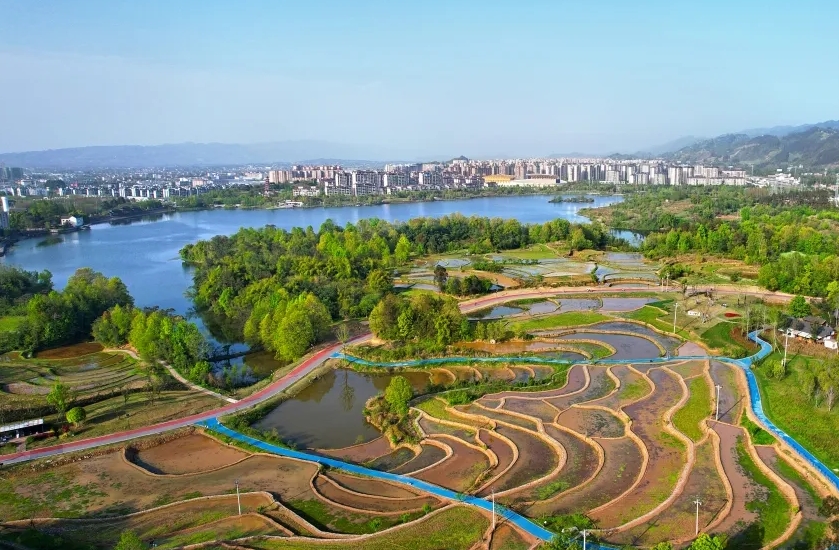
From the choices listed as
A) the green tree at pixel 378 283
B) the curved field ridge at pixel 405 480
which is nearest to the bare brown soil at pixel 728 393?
the curved field ridge at pixel 405 480

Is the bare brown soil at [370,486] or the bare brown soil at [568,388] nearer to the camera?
the bare brown soil at [370,486]

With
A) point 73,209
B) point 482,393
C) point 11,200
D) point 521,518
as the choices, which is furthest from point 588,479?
point 11,200

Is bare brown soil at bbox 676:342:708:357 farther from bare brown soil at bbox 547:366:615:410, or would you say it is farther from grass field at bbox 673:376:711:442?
bare brown soil at bbox 547:366:615:410

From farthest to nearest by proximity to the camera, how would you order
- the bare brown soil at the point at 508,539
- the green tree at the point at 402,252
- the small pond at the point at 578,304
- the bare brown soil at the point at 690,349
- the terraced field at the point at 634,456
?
1. the green tree at the point at 402,252
2. the small pond at the point at 578,304
3. the bare brown soil at the point at 690,349
4. the terraced field at the point at 634,456
5. the bare brown soil at the point at 508,539

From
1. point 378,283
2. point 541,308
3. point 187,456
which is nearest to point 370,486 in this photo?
point 187,456

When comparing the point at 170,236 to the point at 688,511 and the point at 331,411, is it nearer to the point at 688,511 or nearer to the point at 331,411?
the point at 331,411

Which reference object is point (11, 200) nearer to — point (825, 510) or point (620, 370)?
point (620, 370)

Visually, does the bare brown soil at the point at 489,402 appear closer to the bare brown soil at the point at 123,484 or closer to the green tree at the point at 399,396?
the green tree at the point at 399,396

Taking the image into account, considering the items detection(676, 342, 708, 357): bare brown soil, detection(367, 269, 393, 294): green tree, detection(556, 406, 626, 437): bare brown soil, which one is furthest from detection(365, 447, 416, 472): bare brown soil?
detection(367, 269, 393, 294): green tree
